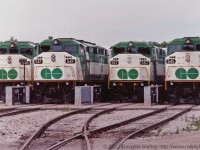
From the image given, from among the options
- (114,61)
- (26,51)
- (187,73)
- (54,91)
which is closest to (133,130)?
(187,73)

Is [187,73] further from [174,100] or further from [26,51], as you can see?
[26,51]

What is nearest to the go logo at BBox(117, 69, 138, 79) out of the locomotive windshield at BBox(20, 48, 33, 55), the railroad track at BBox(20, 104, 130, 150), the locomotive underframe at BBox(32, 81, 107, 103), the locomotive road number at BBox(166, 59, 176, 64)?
the locomotive underframe at BBox(32, 81, 107, 103)

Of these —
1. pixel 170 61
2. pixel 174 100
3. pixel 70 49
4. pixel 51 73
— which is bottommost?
pixel 174 100

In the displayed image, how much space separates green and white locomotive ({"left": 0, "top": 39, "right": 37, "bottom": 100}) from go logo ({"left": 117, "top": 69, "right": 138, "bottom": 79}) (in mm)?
4782

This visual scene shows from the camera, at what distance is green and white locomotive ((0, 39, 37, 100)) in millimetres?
28906

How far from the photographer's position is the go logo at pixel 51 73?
27109 mm

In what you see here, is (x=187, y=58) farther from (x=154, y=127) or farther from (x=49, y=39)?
(x=154, y=127)

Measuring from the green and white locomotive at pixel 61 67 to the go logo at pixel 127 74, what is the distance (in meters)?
1.62

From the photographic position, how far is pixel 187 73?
87.8ft

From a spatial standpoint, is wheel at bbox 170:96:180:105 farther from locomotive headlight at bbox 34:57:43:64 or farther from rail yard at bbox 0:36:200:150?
locomotive headlight at bbox 34:57:43:64

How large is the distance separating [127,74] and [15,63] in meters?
6.00

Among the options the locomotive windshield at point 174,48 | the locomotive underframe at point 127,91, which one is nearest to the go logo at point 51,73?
the locomotive underframe at point 127,91

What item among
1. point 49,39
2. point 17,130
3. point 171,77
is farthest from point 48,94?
point 17,130

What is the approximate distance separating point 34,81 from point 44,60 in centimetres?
135
